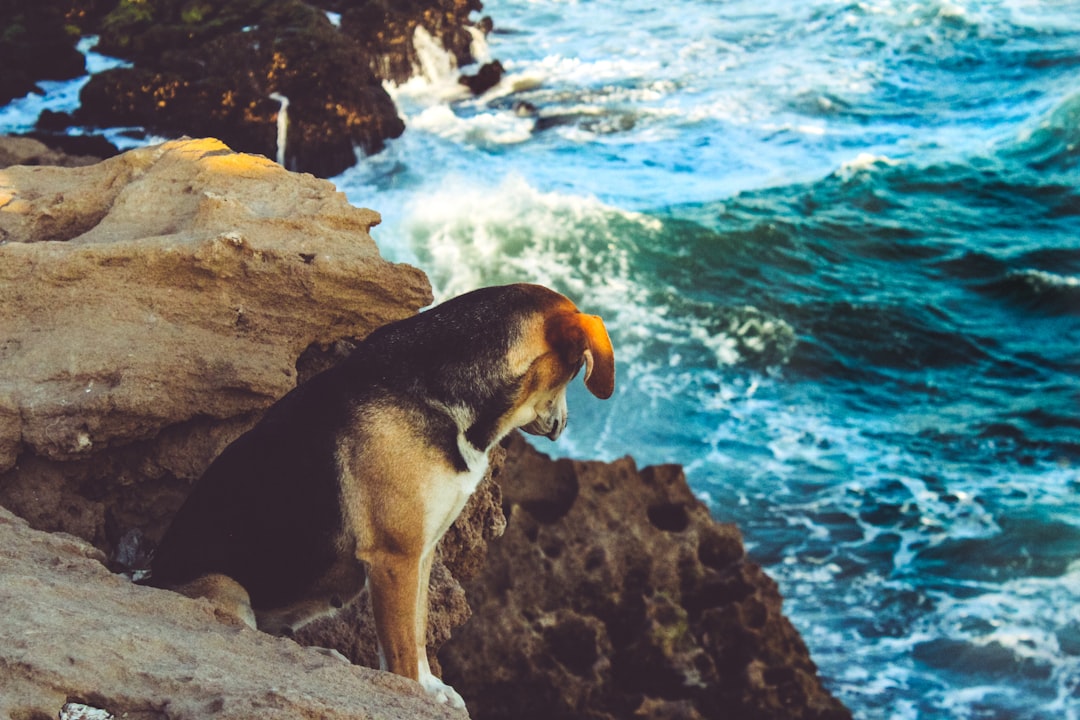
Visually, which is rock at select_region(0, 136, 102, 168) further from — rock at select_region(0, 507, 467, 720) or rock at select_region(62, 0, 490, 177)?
rock at select_region(0, 507, 467, 720)

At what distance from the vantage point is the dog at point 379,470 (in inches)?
165

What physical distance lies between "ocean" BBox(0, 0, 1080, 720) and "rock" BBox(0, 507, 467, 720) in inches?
239

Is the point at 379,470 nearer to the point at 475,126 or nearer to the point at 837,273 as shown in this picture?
the point at 837,273

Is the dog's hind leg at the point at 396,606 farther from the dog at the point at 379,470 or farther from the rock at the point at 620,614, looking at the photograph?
the rock at the point at 620,614

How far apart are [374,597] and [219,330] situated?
1.92 meters

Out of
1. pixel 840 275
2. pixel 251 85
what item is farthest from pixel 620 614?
pixel 251 85

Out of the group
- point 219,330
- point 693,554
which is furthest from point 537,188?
point 219,330

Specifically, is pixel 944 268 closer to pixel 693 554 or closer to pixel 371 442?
pixel 693 554

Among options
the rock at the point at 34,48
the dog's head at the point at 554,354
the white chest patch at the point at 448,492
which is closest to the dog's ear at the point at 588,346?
the dog's head at the point at 554,354

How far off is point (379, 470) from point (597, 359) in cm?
91

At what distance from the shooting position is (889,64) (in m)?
24.4

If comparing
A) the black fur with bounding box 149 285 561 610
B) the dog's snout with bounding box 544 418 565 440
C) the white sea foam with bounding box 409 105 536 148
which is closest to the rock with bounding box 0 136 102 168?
the white sea foam with bounding box 409 105 536 148

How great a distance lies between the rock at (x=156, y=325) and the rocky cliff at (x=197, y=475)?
0.03ft

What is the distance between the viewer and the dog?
4195 mm
